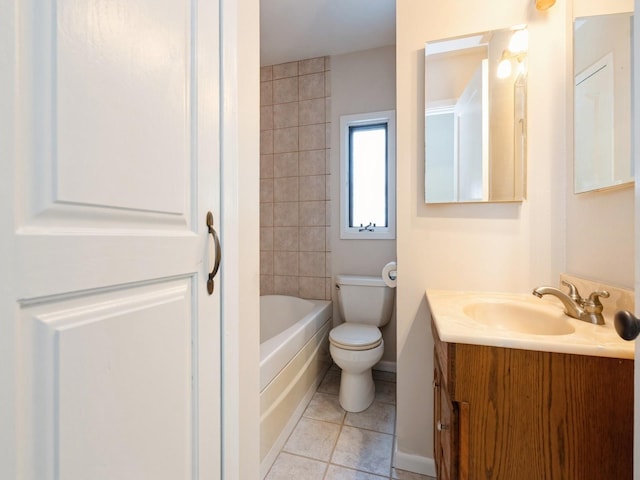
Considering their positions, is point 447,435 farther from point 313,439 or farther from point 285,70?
point 285,70

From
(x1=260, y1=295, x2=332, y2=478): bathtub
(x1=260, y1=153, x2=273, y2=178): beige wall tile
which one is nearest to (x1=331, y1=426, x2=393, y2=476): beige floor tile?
(x1=260, y1=295, x2=332, y2=478): bathtub

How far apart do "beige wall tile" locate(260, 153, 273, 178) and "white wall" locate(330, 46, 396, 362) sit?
59 centimetres

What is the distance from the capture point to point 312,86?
97.0 inches

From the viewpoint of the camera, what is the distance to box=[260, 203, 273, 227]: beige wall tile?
2607 millimetres

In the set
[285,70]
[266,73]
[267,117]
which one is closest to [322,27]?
[285,70]

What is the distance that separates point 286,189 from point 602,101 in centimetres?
204

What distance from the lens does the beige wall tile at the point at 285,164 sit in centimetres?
253

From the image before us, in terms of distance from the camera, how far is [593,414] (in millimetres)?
714

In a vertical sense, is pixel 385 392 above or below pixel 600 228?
below

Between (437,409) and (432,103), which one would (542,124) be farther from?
(437,409)

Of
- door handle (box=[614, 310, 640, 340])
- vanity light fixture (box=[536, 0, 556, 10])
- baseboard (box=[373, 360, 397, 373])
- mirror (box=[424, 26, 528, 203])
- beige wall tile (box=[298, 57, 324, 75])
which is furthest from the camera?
beige wall tile (box=[298, 57, 324, 75])

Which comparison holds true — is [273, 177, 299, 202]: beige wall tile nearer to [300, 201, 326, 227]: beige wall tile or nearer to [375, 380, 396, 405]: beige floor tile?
[300, 201, 326, 227]: beige wall tile

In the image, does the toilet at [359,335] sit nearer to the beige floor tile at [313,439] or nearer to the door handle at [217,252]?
the beige floor tile at [313,439]

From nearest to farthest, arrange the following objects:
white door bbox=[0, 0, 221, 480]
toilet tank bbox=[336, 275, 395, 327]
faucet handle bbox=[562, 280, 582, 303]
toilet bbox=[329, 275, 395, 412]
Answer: white door bbox=[0, 0, 221, 480]
faucet handle bbox=[562, 280, 582, 303]
toilet bbox=[329, 275, 395, 412]
toilet tank bbox=[336, 275, 395, 327]
